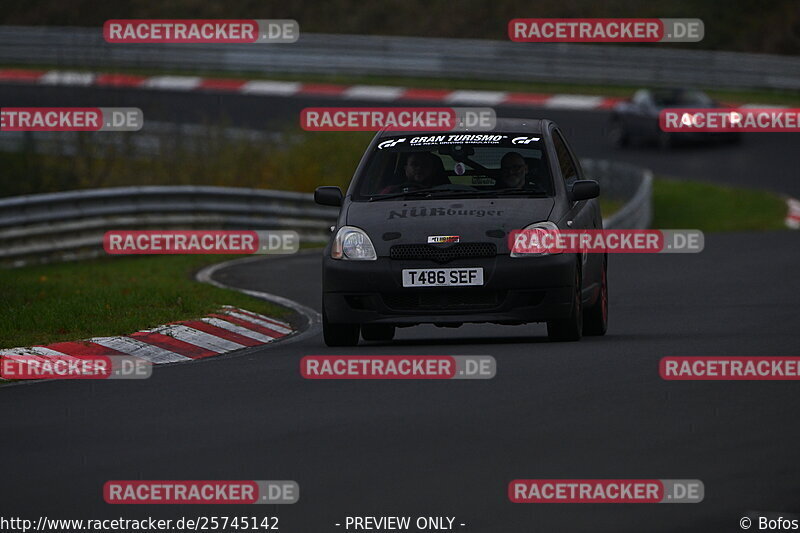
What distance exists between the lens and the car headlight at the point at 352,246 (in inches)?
476

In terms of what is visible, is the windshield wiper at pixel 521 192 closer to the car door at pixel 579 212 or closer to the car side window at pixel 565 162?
the car door at pixel 579 212

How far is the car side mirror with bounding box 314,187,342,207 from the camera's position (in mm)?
12672

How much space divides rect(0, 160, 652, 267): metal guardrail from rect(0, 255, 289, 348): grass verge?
2658mm

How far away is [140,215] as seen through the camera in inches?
965

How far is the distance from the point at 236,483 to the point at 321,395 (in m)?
2.59

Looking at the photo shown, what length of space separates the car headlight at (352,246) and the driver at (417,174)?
2.19 feet

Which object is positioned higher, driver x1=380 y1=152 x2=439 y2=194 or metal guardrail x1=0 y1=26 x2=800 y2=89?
metal guardrail x1=0 y1=26 x2=800 y2=89

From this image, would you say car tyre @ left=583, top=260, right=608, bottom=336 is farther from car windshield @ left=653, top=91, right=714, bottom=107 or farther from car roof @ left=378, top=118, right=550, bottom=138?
car windshield @ left=653, top=91, right=714, bottom=107

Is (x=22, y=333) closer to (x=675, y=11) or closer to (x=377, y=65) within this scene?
(x=377, y=65)

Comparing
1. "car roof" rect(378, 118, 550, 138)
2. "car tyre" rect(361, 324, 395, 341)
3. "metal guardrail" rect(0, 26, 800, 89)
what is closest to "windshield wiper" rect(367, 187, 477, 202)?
"car roof" rect(378, 118, 550, 138)

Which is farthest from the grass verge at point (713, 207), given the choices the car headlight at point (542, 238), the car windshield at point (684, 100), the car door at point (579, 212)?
the car headlight at point (542, 238)

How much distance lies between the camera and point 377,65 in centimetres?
4775

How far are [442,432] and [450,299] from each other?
11.6 feet

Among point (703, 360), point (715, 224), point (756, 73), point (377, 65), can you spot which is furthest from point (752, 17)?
point (703, 360)
